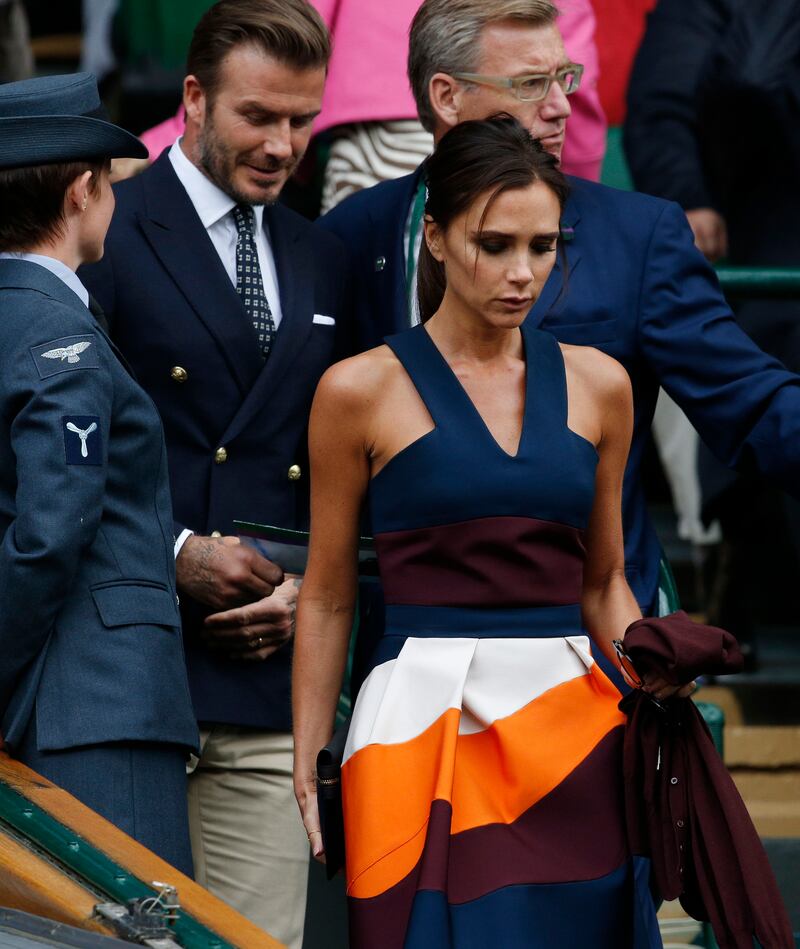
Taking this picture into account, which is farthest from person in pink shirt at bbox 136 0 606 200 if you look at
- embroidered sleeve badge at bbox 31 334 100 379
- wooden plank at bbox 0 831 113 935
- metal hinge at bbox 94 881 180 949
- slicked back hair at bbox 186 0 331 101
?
metal hinge at bbox 94 881 180 949

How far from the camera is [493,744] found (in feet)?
9.70

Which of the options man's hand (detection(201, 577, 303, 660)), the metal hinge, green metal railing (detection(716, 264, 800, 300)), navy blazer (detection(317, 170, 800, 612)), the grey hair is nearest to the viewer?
the metal hinge

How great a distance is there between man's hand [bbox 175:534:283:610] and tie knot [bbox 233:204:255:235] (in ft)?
2.13

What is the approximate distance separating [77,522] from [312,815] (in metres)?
0.62

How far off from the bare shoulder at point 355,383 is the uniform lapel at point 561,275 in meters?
0.53

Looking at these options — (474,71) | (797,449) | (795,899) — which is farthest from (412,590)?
(795,899)

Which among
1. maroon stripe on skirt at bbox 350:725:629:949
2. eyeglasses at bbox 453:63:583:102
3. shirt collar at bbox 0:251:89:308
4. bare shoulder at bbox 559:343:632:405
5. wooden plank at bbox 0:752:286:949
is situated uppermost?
eyeglasses at bbox 453:63:583:102

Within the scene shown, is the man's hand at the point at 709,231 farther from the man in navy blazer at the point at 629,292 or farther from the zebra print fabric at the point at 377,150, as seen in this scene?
the man in navy blazer at the point at 629,292

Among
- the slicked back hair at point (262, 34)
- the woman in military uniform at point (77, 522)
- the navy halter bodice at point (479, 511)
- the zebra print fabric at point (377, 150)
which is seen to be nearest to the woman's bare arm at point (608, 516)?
the navy halter bodice at point (479, 511)

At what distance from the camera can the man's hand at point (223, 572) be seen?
350cm

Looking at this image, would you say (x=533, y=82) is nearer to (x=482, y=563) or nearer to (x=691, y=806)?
(x=482, y=563)

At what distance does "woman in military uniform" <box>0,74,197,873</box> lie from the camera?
9.82ft

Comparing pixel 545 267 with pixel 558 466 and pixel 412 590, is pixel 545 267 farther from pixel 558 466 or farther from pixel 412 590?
pixel 412 590

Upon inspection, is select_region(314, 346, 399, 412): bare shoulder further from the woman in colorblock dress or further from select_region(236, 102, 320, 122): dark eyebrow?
select_region(236, 102, 320, 122): dark eyebrow
